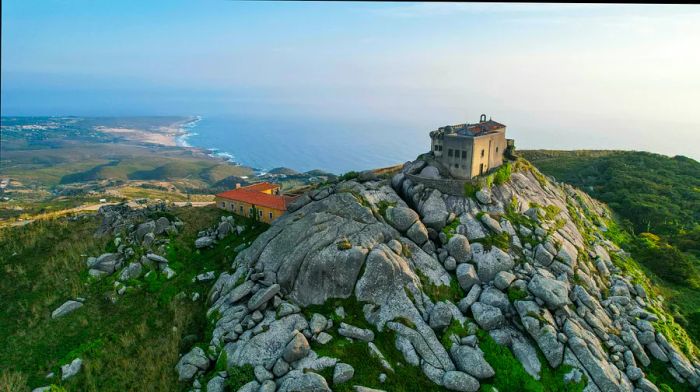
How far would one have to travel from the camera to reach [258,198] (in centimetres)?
6053

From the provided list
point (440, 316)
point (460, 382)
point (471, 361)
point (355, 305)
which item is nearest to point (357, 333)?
point (355, 305)

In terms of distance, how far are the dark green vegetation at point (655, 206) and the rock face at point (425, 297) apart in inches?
446

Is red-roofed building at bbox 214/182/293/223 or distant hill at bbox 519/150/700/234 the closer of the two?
red-roofed building at bbox 214/182/293/223

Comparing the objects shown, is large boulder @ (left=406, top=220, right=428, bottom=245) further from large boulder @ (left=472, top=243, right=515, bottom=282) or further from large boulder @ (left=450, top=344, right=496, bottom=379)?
large boulder @ (left=450, top=344, right=496, bottom=379)

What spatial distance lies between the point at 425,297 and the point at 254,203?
101ft

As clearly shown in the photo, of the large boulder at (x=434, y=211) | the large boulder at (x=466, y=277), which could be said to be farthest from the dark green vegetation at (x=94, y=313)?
the large boulder at (x=466, y=277)

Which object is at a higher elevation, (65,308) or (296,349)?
(296,349)

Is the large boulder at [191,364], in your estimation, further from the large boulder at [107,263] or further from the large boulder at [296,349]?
the large boulder at [107,263]

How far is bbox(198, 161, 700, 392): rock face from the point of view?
35.3m

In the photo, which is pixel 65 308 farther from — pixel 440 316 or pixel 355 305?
pixel 440 316

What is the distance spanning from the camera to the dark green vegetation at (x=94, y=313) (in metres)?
36.6

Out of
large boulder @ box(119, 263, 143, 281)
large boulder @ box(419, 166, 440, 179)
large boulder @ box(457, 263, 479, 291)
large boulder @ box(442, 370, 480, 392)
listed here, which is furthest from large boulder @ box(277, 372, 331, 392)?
large boulder @ box(419, 166, 440, 179)

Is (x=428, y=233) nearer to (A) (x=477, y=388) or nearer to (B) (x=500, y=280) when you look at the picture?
(B) (x=500, y=280)

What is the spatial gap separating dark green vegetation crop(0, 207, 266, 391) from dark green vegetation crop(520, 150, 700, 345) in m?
58.1
